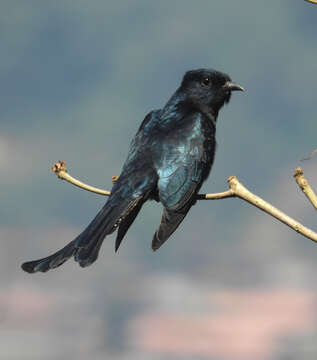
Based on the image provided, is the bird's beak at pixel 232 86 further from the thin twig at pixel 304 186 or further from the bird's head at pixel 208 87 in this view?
the thin twig at pixel 304 186

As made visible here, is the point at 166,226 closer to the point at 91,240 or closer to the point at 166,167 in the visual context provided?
the point at 166,167

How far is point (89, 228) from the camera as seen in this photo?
492cm

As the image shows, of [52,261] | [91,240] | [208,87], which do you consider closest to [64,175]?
[91,240]

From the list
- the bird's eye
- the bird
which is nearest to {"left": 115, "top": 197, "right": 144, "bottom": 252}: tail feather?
the bird

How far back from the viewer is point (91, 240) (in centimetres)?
458

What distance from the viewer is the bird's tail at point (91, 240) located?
168 inches

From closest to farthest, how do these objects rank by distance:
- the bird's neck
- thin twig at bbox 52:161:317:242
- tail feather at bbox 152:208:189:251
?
thin twig at bbox 52:161:317:242
tail feather at bbox 152:208:189:251
the bird's neck

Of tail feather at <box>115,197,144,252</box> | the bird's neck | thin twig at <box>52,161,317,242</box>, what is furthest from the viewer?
the bird's neck

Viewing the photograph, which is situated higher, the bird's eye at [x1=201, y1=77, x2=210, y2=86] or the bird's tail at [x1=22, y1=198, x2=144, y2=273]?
the bird's eye at [x1=201, y1=77, x2=210, y2=86]

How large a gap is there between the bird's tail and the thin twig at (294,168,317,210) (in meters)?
1.62

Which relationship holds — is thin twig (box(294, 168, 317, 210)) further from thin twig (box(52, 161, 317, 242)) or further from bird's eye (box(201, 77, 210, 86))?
bird's eye (box(201, 77, 210, 86))

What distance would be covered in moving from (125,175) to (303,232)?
270 cm

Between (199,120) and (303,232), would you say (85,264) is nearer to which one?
(303,232)

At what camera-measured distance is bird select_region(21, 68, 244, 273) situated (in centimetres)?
512
